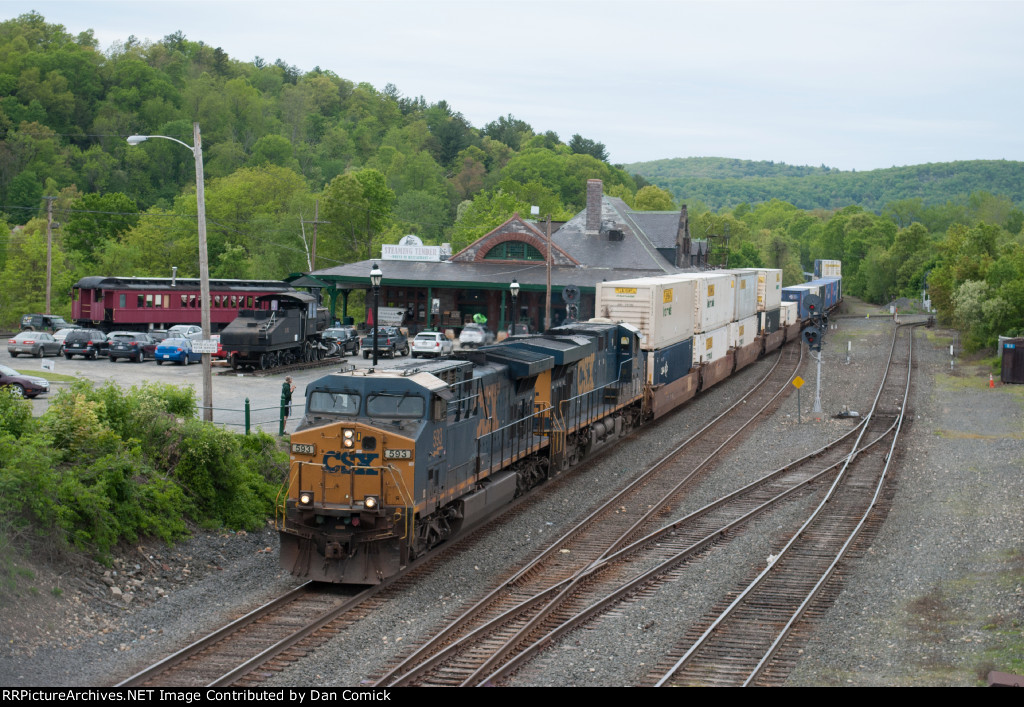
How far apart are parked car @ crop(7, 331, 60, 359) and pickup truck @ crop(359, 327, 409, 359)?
47.1 feet

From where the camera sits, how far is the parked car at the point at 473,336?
55.8 m

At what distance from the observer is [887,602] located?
52.7ft

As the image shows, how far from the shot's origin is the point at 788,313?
63250mm

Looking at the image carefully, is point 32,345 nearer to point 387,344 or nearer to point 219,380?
point 219,380

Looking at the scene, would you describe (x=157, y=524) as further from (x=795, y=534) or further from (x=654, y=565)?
(x=795, y=534)

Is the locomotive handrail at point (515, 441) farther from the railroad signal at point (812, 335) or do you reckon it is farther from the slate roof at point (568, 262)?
the slate roof at point (568, 262)

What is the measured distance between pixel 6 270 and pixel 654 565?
6306cm

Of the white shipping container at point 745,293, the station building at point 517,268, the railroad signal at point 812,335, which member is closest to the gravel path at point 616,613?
the railroad signal at point 812,335

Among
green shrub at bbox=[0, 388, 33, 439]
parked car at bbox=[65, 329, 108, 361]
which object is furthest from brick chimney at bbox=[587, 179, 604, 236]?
green shrub at bbox=[0, 388, 33, 439]

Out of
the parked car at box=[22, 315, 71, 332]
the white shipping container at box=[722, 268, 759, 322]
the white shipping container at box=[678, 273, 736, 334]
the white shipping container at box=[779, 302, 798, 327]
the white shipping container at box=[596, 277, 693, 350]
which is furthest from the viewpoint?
the white shipping container at box=[779, 302, 798, 327]

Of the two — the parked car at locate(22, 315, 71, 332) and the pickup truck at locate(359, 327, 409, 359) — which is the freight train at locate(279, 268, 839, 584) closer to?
the pickup truck at locate(359, 327, 409, 359)

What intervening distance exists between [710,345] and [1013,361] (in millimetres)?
14057

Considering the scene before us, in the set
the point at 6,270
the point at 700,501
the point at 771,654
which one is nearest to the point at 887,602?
the point at 771,654

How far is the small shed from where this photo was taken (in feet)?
140
